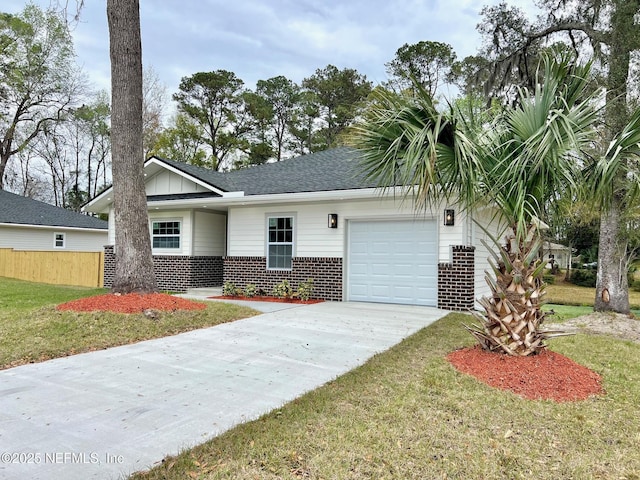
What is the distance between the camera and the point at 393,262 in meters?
10.2

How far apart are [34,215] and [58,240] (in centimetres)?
168

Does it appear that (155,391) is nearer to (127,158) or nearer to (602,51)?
(127,158)

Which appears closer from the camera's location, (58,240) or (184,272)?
(184,272)

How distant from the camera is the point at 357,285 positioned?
1062cm

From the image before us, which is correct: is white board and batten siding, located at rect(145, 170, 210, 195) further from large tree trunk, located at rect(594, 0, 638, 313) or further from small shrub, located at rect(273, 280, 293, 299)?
large tree trunk, located at rect(594, 0, 638, 313)

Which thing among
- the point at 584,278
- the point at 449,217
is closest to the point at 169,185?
the point at 449,217

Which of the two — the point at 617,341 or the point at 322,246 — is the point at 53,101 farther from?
the point at 617,341

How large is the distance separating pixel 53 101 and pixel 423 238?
2810 centimetres

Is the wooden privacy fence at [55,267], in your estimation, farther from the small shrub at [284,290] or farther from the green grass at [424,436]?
the green grass at [424,436]

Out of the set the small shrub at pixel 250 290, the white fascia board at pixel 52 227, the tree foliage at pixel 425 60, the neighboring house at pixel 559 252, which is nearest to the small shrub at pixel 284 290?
the small shrub at pixel 250 290

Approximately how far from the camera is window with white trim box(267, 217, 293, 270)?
448 inches

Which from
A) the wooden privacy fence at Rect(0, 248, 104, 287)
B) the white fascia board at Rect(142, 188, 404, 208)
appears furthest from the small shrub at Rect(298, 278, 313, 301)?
the wooden privacy fence at Rect(0, 248, 104, 287)

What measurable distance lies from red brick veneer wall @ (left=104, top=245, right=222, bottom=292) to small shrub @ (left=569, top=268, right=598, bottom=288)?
2272 cm

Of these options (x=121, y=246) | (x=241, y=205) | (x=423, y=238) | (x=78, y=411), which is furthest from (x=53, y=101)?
(x=78, y=411)
